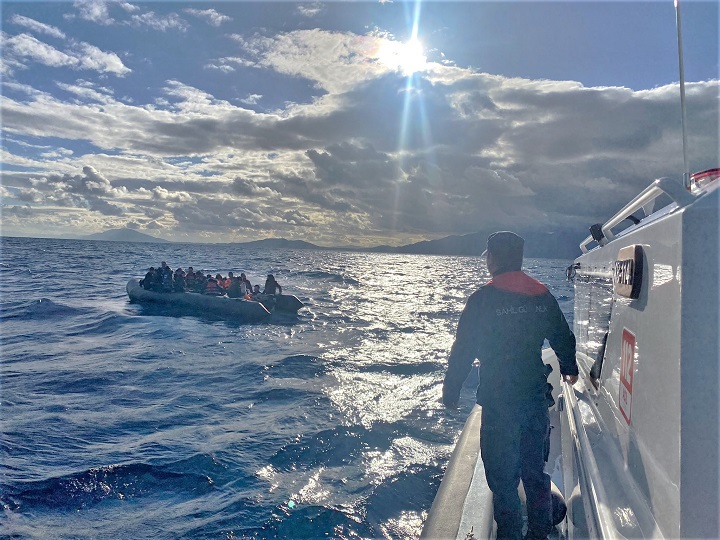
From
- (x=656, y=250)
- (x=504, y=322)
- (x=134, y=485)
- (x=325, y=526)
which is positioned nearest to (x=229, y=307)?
(x=134, y=485)

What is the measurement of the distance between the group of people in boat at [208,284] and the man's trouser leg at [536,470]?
706 inches

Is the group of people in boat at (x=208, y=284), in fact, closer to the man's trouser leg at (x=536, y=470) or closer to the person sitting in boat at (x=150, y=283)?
the person sitting in boat at (x=150, y=283)

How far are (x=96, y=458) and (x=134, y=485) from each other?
1047mm

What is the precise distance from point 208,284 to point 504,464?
20313 millimetres

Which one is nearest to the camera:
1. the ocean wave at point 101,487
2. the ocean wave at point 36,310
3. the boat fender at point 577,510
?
the boat fender at point 577,510

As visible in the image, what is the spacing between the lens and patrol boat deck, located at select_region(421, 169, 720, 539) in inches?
59.1

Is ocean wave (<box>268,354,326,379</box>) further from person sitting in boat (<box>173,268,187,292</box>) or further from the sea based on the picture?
person sitting in boat (<box>173,268,187,292</box>)

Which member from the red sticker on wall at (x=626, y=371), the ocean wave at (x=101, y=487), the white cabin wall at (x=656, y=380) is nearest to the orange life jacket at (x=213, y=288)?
the ocean wave at (x=101, y=487)

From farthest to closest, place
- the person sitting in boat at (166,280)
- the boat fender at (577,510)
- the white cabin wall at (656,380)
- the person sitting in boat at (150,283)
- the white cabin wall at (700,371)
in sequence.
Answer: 1. the person sitting in boat at (150,283)
2. the person sitting in boat at (166,280)
3. the boat fender at (577,510)
4. the white cabin wall at (656,380)
5. the white cabin wall at (700,371)

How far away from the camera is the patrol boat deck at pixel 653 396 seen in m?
1.50

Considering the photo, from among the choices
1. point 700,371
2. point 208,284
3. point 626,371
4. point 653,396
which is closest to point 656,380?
point 653,396

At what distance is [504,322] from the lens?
10.2 ft

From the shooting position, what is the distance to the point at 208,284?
21.8 metres

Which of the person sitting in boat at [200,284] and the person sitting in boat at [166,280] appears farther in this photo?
the person sitting in boat at [166,280]
